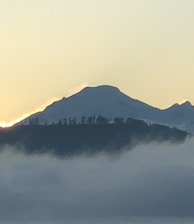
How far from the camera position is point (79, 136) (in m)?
161

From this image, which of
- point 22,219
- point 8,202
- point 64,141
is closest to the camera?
point 64,141

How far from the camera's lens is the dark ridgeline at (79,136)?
159m

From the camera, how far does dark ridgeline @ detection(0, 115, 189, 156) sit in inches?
6250

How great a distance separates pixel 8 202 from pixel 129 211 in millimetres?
21722

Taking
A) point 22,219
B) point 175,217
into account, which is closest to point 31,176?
point 22,219

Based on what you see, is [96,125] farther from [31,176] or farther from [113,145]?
[31,176]

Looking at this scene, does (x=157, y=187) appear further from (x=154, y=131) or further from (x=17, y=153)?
(x=17, y=153)

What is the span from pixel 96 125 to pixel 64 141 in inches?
406

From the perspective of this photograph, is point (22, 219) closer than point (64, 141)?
No

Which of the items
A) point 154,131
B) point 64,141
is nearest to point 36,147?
point 64,141

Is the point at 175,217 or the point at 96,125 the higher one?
the point at 96,125

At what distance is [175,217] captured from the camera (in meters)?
165

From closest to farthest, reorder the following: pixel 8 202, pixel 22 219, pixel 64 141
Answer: pixel 64 141, pixel 22 219, pixel 8 202

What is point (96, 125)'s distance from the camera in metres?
170
